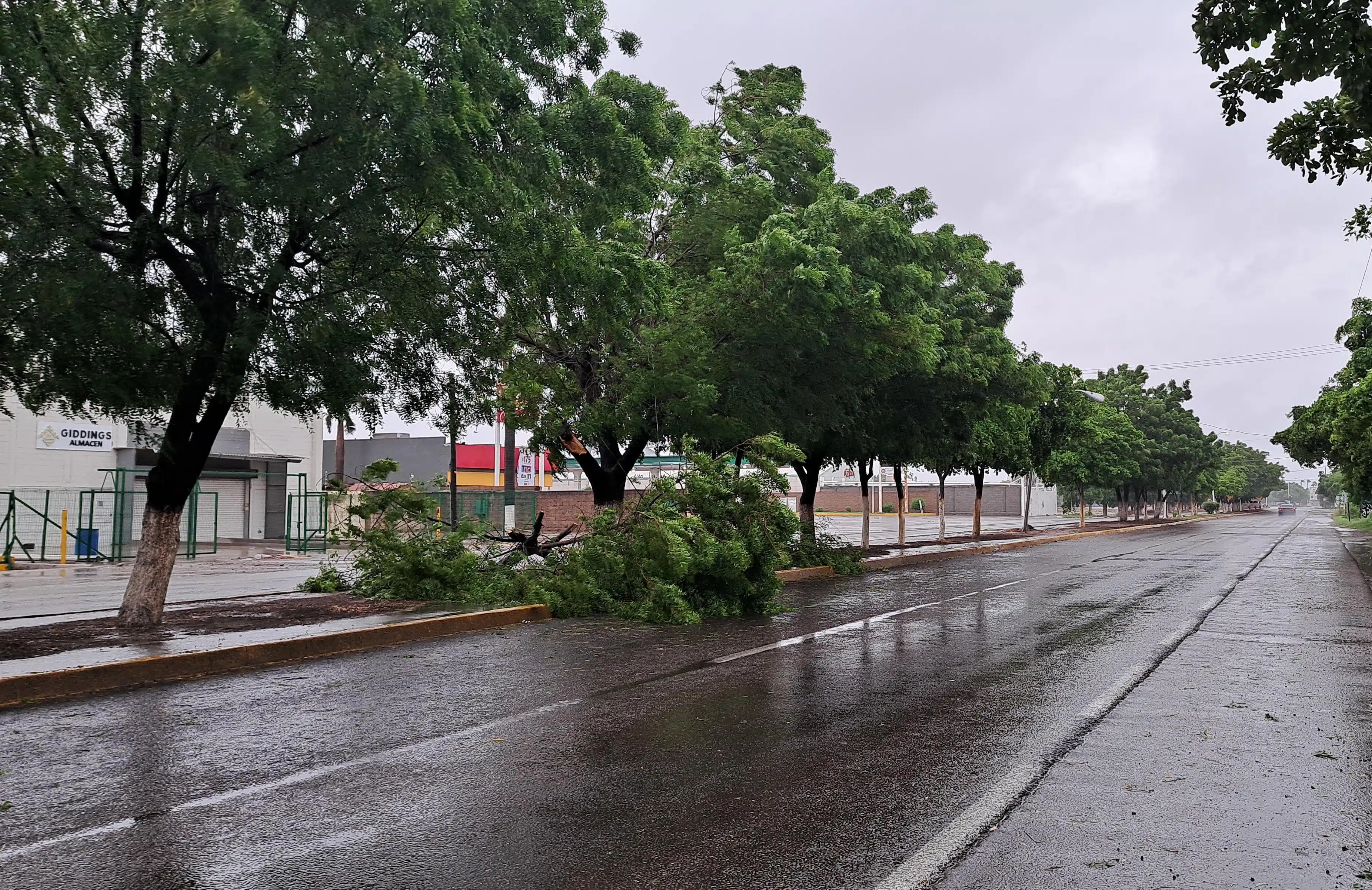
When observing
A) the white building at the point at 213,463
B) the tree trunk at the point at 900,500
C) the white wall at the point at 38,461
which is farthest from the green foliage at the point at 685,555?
the white wall at the point at 38,461

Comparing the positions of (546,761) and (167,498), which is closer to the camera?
(546,761)

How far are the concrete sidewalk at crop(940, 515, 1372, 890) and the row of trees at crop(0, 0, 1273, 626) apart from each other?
794 centimetres

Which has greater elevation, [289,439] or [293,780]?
[289,439]

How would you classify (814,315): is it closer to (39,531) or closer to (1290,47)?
(1290,47)

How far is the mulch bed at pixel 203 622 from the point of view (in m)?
10.8

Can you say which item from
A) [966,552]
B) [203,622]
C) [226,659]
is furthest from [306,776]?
[966,552]

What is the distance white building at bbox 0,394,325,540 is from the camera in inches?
1252

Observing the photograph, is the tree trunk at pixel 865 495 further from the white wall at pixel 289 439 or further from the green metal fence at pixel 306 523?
the white wall at pixel 289 439

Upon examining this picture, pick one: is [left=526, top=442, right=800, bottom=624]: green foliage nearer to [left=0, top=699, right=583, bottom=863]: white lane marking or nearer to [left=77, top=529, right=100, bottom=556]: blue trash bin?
[left=0, top=699, right=583, bottom=863]: white lane marking

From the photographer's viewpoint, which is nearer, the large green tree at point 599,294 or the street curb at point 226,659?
the street curb at point 226,659

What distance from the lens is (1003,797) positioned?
561 centimetres

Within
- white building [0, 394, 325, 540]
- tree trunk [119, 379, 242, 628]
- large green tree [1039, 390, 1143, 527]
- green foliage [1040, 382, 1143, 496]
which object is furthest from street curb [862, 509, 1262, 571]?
white building [0, 394, 325, 540]

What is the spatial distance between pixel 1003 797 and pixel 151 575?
34.4ft

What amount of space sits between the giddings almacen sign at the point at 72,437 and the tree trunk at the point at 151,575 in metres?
23.6
